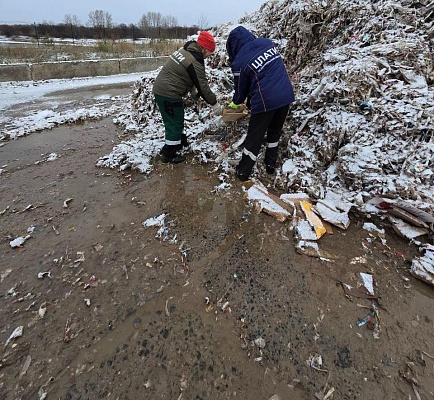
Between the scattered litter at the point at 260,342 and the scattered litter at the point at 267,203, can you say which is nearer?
the scattered litter at the point at 260,342

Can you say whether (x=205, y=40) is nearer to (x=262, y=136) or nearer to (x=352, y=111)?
(x=262, y=136)

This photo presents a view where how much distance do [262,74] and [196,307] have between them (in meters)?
2.44

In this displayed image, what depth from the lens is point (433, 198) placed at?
2.65 metres

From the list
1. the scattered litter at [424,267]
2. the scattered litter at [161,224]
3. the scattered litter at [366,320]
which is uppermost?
the scattered litter at [424,267]

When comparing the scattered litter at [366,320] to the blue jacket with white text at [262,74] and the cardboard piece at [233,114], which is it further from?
the cardboard piece at [233,114]

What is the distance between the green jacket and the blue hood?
0.42 meters

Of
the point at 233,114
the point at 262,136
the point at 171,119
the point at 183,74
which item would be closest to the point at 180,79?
the point at 183,74

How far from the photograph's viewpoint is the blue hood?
303 cm

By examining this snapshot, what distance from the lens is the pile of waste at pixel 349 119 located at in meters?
2.88

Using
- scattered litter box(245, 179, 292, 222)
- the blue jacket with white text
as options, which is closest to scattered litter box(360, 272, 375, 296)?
scattered litter box(245, 179, 292, 222)

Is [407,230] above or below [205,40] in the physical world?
below

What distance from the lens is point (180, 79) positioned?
3.37 meters

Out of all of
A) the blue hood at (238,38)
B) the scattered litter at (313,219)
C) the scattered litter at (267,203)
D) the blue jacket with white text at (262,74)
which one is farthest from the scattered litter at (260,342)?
the blue hood at (238,38)

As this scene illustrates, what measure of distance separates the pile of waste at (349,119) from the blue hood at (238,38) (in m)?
1.16
